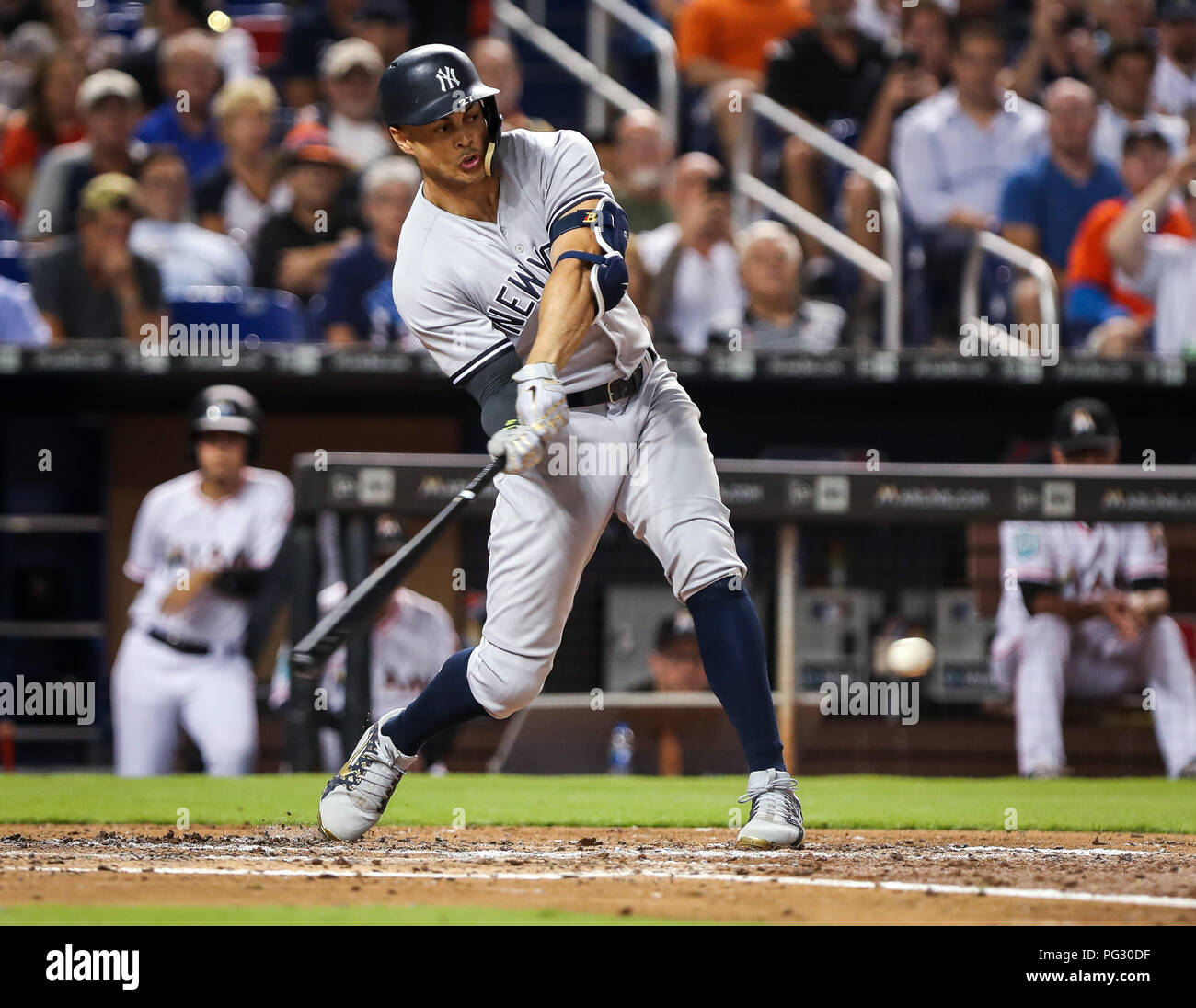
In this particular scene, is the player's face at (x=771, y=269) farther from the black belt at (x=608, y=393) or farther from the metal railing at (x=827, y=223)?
the black belt at (x=608, y=393)

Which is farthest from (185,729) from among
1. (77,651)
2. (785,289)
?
(785,289)

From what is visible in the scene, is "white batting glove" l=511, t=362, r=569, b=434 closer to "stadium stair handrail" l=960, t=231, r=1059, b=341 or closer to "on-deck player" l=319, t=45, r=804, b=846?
"on-deck player" l=319, t=45, r=804, b=846

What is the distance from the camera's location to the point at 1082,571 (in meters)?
6.48

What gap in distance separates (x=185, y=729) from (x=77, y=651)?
3.11ft

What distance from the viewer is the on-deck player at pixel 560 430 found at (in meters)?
3.69

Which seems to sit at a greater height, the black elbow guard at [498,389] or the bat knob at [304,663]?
the black elbow guard at [498,389]

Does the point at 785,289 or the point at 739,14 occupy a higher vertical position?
the point at 739,14

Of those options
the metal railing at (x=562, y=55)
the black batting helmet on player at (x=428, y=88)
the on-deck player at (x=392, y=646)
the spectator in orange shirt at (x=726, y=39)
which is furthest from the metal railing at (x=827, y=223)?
the black batting helmet on player at (x=428, y=88)

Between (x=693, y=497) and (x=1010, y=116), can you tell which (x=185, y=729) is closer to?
(x=693, y=497)

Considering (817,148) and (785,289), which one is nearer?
(785,289)

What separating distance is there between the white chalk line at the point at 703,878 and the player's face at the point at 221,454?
→ 3369mm

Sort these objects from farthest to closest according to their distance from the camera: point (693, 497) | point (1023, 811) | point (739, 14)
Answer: point (739, 14)
point (1023, 811)
point (693, 497)

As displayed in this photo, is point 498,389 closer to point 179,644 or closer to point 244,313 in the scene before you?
point 179,644

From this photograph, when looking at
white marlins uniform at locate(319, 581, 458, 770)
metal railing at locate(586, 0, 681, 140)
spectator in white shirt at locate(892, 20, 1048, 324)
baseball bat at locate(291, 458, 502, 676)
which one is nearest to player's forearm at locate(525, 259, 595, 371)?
baseball bat at locate(291, 458, 502, 676)
